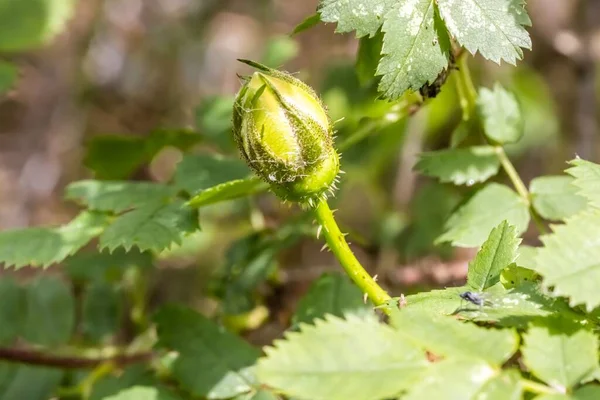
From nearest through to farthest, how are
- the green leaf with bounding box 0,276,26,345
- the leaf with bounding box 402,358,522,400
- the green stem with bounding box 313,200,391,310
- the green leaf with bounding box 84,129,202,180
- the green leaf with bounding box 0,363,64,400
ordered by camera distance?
1. the leaf with bounding box 402,358,522,400
2. the green stem with bounding box 313,200,391,310
3. the green leaf with bounding box 0,363,64,400
4. the green leaf with bounding box 0,276,26,345
5. the green leaf with bounding box 84,129,202,180

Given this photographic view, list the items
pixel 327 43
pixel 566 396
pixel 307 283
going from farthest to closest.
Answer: pixel 327 43 < pixel 307 283 < pixel 566 396

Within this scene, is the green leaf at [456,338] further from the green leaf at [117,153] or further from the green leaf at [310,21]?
the green leaf at [117,153]

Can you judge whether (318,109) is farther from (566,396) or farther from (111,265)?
(111,265)

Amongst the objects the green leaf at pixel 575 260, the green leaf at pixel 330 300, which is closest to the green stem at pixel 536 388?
the green leaf at pixel 575 260

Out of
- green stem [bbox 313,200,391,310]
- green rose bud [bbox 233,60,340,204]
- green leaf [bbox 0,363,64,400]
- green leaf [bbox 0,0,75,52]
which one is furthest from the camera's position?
green leaf [bbox 0,0,75,52]

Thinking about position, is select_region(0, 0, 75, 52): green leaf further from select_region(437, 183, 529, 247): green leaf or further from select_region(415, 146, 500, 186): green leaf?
select_region(437, 183, 529, 247): green leaf

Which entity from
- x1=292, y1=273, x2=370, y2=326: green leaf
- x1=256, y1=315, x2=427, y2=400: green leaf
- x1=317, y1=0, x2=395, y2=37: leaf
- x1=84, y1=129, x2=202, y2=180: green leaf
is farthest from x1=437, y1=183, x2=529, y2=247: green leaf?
x1=84, y1=129, x2=202, y2=180: green leaf

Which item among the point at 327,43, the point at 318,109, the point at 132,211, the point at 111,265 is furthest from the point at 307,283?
the point at 327,43
